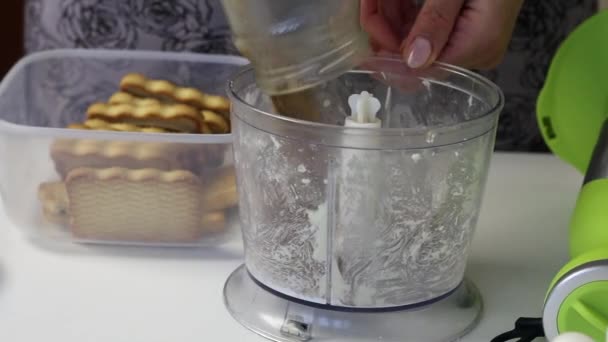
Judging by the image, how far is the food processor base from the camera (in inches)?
18.9

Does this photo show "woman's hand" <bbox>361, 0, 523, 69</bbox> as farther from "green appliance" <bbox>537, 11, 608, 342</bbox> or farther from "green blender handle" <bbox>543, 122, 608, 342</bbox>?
"green blender handle" <bbox>543, 122, 608, 342</bbox>

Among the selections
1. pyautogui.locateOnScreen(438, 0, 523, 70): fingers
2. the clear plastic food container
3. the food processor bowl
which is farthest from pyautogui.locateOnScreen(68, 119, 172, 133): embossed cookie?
pyautogui.locateOnScreen(438, 0, 523, 70): fingers

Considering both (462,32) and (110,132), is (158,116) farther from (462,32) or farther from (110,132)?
(462,32)

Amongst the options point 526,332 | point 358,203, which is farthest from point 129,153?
point 526,332

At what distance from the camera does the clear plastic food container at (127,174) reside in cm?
55

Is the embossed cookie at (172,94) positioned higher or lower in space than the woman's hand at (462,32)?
lower

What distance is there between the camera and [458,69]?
53 centimetres

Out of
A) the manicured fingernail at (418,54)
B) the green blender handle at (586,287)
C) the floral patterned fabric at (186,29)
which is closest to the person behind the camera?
the green blender handle at (586,287)

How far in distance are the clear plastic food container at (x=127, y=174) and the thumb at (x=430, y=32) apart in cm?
14

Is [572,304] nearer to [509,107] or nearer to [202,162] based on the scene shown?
[202,162]

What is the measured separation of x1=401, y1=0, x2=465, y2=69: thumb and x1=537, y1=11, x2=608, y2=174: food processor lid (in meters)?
0.10

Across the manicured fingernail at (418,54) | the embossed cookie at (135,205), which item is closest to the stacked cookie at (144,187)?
the embossed cookie at (135,205)

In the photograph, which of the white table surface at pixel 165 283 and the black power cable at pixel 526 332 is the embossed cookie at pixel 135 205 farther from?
the black power cable at pixel 526 332

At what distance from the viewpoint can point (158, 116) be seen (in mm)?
590
